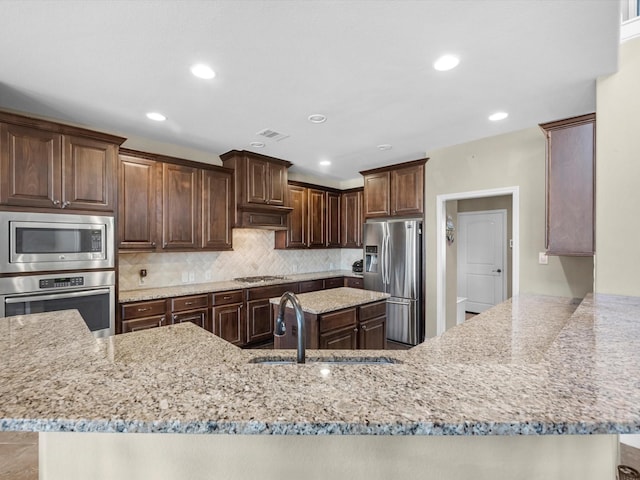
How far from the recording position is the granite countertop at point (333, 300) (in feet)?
7.90

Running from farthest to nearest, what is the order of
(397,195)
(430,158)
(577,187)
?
(397,195), (430,158), (577,187)

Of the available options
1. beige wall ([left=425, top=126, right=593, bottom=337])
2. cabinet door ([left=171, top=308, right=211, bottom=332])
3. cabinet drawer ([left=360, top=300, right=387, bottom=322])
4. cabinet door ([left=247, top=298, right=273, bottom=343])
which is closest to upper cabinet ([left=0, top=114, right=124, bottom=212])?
cabinet door ([left=171, top=308, right=211, bottom=332])

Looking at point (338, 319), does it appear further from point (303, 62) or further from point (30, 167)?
point (30, 167)

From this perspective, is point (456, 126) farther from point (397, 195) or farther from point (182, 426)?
point (182, 426)

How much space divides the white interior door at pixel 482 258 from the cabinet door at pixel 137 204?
18.6 ft

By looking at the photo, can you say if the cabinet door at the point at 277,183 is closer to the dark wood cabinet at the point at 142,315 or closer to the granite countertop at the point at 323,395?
the dark wood cabinet at the point at 142,315

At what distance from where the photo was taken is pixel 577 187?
2.50 m

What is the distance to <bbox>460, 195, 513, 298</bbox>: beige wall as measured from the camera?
5750 mm

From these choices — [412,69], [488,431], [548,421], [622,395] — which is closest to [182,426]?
[488,431]

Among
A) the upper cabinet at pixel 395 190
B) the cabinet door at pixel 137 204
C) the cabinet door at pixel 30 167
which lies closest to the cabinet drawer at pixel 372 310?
the upper cabinet at pixel 395 190

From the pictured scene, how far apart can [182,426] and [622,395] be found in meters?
0.84

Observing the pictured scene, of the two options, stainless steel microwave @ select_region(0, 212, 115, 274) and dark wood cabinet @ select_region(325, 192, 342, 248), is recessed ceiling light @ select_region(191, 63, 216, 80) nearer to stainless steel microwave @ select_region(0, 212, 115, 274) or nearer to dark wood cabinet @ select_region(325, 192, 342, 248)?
stainless steel microwave @ select_region(0, 212, 115, 274)

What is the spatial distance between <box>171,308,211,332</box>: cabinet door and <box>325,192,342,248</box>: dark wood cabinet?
2521 mm

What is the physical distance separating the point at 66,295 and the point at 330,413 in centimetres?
289
